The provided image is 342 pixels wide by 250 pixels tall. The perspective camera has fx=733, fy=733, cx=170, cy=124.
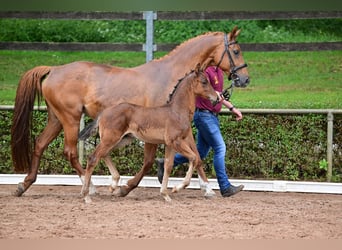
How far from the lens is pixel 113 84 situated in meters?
8.12

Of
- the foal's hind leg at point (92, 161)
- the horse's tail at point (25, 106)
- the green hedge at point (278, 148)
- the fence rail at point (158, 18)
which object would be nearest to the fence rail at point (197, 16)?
the fence rail at point (158, 18)

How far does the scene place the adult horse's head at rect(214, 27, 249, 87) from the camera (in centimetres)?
816

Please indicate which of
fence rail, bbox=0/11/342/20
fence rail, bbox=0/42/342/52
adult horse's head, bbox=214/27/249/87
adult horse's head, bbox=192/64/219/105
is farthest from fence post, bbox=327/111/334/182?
fence rail, bbox=0/42/342/52

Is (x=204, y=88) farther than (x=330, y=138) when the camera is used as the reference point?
No

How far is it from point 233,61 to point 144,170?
1.57m

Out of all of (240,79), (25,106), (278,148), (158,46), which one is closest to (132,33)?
(158,46)

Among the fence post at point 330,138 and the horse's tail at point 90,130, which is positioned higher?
the horse's tail at point 90,130

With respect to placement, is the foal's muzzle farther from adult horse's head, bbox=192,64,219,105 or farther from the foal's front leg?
the foal's front leg

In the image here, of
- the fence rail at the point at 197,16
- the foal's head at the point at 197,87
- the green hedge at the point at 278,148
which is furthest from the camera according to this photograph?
the fence rail at the point at 197,16

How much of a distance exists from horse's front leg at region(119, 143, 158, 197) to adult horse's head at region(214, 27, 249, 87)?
1.19 meters

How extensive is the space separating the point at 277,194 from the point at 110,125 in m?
2.45

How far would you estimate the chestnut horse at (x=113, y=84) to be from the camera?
809 centimetres

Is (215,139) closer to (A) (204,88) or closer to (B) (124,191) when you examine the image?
(A) (204,88)

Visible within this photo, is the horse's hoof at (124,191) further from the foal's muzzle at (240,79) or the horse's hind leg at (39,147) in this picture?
the foal's muzzle at (240,79)
